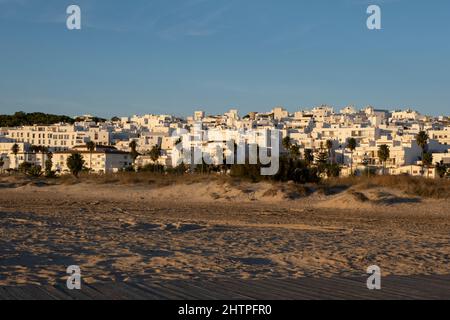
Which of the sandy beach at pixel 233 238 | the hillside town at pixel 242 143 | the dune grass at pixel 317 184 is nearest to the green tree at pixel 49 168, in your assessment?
the hillside town at pixel 242 143

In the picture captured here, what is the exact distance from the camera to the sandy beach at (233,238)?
32.4 feet

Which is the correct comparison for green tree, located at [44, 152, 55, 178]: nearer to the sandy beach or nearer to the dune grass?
the dune grass

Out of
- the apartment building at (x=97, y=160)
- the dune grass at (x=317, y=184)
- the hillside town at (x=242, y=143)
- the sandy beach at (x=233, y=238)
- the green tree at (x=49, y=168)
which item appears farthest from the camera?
the apartment building at (x=97, y=160)

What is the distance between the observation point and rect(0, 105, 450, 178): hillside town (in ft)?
254

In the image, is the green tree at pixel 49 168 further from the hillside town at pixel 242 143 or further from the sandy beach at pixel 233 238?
the sandy beach at pixel 233 238

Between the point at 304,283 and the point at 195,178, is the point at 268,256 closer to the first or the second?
the point at 304,283

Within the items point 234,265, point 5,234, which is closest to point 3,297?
point 234,265

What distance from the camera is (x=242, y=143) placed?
72.6 m

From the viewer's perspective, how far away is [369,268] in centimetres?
1018

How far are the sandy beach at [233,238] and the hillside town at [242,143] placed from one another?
26.5m

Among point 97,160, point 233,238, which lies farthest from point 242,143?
point 233,238

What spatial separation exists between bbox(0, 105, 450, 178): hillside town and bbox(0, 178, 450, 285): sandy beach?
26477 mm

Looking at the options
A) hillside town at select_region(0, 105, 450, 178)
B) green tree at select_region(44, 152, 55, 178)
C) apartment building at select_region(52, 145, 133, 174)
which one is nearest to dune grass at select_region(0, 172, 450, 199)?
green tree at select_region(44, 152, 55, 178)
